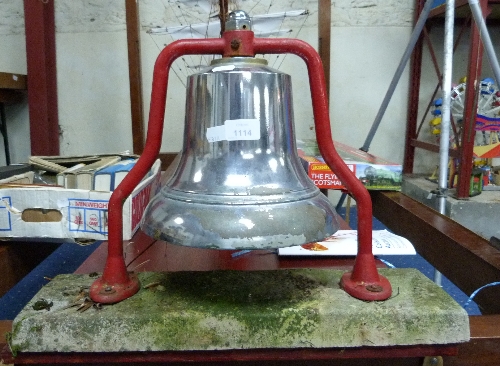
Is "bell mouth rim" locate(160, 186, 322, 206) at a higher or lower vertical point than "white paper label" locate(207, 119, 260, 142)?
lower

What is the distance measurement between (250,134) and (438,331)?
0.97 feet

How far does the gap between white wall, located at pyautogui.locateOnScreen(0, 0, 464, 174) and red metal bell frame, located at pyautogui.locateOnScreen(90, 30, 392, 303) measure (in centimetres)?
153

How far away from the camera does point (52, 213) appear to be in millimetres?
768

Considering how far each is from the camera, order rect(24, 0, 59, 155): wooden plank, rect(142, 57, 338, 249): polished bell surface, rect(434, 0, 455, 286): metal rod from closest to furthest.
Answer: rect(142, 57, 338, 249): polished bell surface
rect(434, 0, 455, 286): metal rod
rect(24, 0, 59, 155): wooden plank

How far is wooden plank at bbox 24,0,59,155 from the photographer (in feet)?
→ 5.95

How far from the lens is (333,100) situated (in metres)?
2.05

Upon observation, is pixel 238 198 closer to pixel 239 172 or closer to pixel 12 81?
pixel 239 172

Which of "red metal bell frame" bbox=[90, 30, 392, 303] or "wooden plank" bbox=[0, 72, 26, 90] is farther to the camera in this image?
"wooden plank" bbox=[0, 72, 26, 90]

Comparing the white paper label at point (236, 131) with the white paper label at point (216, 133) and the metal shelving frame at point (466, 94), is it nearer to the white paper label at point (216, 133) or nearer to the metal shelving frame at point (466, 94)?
the white paper label at point (216, 133)

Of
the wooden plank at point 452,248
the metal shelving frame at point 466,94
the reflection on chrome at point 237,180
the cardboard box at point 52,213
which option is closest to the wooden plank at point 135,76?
the cardboard box at point 52,213

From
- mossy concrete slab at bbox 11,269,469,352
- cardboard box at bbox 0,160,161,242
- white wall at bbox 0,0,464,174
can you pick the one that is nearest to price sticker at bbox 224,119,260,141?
mossy concrete slab at bbox 11,269,469,352

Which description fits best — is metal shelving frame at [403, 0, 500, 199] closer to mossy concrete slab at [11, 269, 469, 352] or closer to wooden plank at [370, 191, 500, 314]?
wooden plank at [370, 191, 500, 314]

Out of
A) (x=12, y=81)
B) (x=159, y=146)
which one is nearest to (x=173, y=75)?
(x=12, y=81)

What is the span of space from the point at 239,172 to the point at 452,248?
0.45 m
